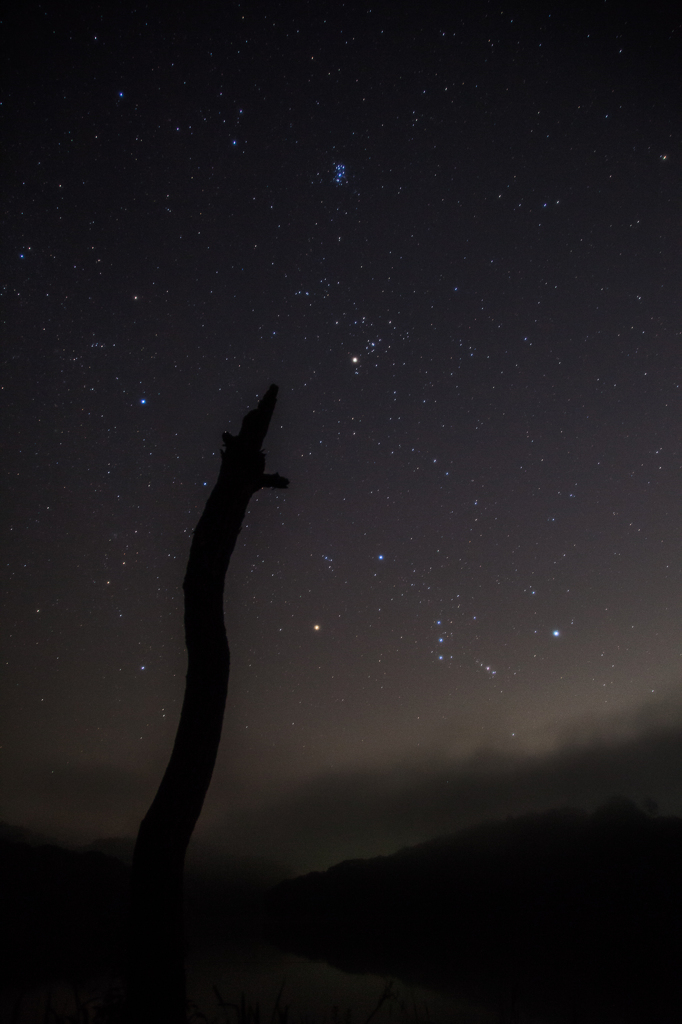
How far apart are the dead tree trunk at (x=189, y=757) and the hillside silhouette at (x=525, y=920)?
1864cm

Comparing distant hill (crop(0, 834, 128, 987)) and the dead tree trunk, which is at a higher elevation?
the dead tree trunk

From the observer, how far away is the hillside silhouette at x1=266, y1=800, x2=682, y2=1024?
24.2 metres

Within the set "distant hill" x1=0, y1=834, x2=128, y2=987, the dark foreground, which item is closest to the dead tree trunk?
the dark foreground

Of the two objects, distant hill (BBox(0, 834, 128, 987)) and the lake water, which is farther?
distant hill (BBox(0, 834, 128, 987))

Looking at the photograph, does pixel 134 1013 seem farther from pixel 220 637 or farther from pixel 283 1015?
pixel 220 637

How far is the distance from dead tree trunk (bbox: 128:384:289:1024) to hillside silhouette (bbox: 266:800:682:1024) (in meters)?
18.6

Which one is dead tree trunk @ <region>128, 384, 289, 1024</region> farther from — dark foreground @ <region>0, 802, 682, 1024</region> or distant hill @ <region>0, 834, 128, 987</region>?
distant hill @ <region>0, 834, 128, 987</region>

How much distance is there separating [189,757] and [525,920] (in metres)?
131

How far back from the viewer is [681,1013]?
53.0 ft

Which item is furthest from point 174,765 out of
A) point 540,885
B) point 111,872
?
point 540,885

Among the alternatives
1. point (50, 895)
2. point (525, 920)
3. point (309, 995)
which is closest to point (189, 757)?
point (309, 995)

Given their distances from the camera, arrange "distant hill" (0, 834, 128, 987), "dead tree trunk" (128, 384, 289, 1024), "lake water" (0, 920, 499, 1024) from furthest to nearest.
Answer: "distant hill" (0, 834, 128, 987) → "lake water" (0, 920, 499, 1024) → "dead tree trunk" (128, 384, 289, 1024)

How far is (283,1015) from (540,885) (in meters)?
155

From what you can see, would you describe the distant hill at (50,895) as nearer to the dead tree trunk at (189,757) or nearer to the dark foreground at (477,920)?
the dark foreground at (477,920)
